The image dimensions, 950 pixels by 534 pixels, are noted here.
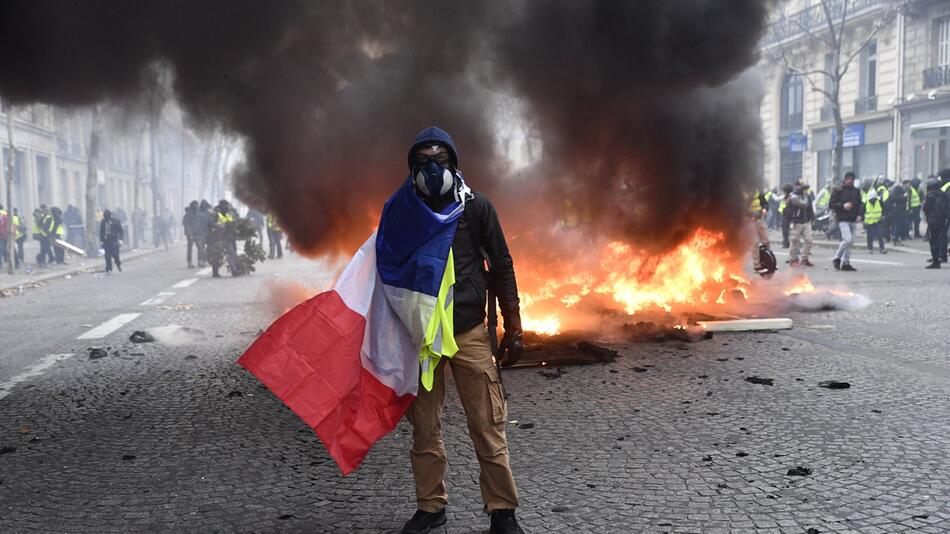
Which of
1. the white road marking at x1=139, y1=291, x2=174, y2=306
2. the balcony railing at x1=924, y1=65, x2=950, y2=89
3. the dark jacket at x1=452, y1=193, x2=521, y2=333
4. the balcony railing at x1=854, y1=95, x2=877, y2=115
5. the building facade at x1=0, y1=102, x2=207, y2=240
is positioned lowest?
the white road marking at x1=139, y1=291, x2=174, y2=306

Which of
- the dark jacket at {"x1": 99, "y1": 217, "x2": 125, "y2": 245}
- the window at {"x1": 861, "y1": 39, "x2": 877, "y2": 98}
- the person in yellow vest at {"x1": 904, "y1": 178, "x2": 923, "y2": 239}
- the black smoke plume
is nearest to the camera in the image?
the black smoke plume

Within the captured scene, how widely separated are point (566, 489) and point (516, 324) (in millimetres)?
822

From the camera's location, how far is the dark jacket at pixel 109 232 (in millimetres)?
17778

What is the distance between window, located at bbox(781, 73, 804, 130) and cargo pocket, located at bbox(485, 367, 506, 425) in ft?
109

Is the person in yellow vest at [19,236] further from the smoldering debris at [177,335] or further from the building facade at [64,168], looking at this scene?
the smoldering debris at [177,335]

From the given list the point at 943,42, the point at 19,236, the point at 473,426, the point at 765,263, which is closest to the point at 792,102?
the point at 943,42

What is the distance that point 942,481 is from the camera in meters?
3.35

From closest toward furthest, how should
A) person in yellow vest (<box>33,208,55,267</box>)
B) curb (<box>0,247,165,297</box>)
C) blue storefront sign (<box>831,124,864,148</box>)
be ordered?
1. curb (<box>0,247,165,297</box>)
2. person in yellow vest (<box>33,208,55,267</box>)
3. blue storefront sign (<box>831,124,864,148</box>)

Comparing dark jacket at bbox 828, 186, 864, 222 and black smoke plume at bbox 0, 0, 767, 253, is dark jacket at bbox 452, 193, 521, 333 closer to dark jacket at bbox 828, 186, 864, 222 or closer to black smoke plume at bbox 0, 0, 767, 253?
black smoke plume at bbox 0, 0, 767, 253

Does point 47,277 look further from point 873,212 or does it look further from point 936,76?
point 936,76

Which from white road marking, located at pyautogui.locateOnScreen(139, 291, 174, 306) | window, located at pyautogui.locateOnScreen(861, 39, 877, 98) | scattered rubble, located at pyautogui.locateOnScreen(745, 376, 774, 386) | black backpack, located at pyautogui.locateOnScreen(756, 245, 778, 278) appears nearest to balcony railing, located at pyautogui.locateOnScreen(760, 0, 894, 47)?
window, located at pyautogui.locateOnScreen(861, 39, 877, 98)

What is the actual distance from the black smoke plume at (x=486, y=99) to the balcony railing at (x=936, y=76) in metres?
20.5

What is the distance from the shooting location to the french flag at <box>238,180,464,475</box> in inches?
116

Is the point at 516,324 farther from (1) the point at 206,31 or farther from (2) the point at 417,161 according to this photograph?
(1) the point at 206,31
